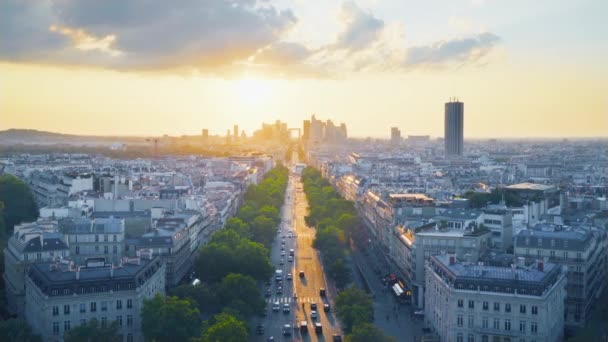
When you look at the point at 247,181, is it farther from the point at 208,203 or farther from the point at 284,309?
the point at 284,309

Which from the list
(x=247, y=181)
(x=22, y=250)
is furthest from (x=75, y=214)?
(x=247, y=181)

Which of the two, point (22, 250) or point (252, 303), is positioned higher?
point (22, 250)

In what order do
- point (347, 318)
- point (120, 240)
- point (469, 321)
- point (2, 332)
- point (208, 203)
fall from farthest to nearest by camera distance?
point (208, 203), point (120, 240), point (347, 318), point (469, 321), point (2, 332)

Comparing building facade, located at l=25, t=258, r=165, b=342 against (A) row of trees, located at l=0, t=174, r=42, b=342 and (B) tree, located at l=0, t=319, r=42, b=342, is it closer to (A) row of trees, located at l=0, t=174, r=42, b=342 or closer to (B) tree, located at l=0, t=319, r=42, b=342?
(B) tree, located at l=0, t=319, r=42, b=342

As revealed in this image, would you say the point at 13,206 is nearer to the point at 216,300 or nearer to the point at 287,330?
the point at 216,300

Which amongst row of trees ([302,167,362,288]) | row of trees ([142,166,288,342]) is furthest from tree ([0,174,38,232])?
row of trees ([302,167,362,288])

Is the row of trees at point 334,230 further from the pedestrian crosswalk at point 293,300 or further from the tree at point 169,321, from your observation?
the tree at point 169,321

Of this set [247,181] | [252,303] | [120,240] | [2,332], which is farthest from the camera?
[247,181]

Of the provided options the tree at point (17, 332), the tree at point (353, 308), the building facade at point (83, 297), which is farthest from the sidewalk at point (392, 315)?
the tree at point (17, 332)
